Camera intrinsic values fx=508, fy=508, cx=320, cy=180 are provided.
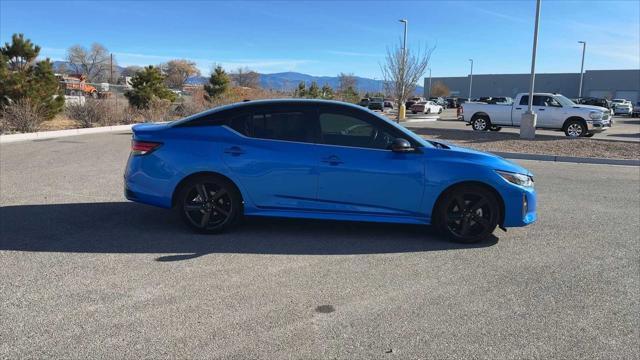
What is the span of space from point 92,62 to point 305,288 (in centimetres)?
12181

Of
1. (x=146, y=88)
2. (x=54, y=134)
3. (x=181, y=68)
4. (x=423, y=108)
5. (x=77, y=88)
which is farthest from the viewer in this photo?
(x=181, y=68)

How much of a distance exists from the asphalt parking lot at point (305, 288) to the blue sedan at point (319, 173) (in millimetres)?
333

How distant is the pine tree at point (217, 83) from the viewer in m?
33.8

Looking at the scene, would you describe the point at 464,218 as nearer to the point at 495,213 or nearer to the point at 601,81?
the point at 495,213

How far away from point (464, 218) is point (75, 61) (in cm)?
12171

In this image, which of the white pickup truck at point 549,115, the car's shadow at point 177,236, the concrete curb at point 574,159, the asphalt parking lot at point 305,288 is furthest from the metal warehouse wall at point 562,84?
the car's shadow at point 177,236

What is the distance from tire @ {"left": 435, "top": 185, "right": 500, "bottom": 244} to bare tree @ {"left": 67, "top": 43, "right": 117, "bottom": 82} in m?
115

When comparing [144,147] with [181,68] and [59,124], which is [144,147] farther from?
[181,68]

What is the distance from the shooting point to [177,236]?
18.8 ft

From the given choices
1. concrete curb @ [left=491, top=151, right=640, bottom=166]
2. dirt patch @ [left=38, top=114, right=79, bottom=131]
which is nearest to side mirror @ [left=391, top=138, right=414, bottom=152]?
concrete curb @ [left=491, top=151, right=640, bottom=166]

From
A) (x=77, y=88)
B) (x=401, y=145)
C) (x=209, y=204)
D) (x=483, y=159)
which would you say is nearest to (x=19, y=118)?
(x=209, y=204)

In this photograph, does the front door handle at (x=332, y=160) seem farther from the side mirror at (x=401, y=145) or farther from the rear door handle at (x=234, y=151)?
the rear door handle at (x=234, y=151)

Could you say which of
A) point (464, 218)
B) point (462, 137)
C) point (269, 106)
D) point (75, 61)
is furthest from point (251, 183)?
point (75, 61)

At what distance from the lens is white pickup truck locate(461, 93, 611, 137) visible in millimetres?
20469
